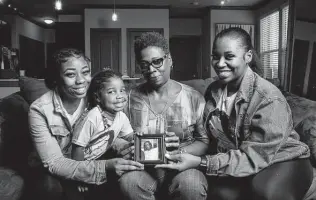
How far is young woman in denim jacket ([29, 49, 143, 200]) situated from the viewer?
1672 millimetres

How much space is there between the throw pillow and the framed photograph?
38.0 inches

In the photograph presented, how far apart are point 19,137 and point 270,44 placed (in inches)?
318

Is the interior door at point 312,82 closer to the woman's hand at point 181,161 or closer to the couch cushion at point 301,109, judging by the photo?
the couch cushion at point 301,109

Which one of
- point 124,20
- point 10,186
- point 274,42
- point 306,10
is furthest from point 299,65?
point 124,20

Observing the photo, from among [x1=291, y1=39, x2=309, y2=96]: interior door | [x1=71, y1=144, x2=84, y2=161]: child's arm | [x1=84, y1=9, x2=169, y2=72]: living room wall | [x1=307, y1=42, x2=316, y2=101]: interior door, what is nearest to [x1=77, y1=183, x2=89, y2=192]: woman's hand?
[x1=71, y1=144, x2=84, y2=161]: child's arm

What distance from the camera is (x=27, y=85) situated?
2520 millimetres

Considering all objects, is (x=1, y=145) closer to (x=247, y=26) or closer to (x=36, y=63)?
(x=247, y=26)

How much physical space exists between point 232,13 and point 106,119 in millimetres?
9374

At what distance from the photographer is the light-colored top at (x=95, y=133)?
1755 millimetres

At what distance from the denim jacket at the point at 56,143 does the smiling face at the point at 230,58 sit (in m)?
0.80

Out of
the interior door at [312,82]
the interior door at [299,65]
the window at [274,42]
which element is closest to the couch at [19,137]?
the interior door at [312,82]

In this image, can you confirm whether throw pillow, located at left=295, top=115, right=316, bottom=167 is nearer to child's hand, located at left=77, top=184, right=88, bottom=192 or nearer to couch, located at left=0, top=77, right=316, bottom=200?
couch, located at left=0, top=77, right=316, bottom=200

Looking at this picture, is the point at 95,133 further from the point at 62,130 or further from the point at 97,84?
the point at 97,84

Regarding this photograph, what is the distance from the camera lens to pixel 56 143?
5.77ft
